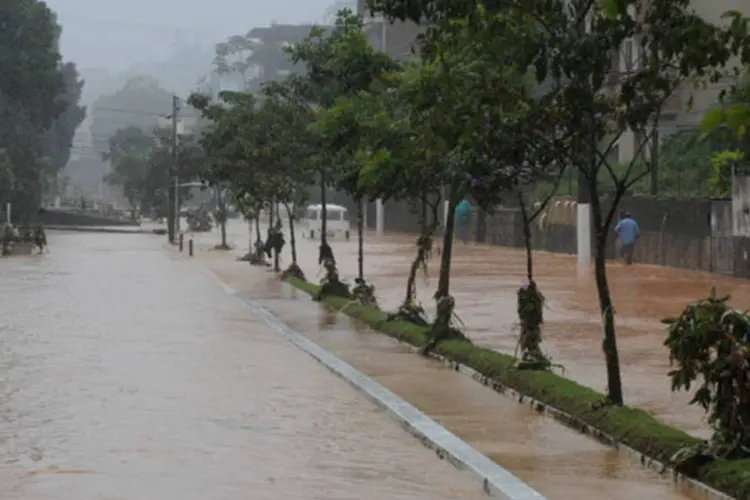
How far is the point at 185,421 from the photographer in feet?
48.1

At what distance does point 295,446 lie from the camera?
13.4 metres

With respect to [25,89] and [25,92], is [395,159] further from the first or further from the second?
[25,92]

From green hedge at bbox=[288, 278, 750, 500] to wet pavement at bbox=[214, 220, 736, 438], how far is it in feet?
2.59

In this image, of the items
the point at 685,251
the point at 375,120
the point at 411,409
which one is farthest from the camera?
the point at 685,251

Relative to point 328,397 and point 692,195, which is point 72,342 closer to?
point 328,397

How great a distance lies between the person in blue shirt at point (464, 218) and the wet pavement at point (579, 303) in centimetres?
937

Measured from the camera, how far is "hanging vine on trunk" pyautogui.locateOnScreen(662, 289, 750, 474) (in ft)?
36.4

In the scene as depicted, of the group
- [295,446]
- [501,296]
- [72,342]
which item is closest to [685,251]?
[501,296]

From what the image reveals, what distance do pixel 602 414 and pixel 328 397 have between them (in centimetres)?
384

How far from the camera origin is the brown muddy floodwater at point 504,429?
37.7 ft

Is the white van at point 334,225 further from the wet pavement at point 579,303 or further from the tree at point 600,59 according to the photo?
the tree at point 600,59

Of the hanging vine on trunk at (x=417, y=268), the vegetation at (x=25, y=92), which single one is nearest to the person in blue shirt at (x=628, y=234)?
the hanging vine on trunk at (x=417, y=268)

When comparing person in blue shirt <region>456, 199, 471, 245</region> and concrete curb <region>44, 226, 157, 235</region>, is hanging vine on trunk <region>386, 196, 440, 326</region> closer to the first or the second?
person in blue shirt <region>456, 199, 471, 245</region>

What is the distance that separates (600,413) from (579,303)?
57.0 ft
